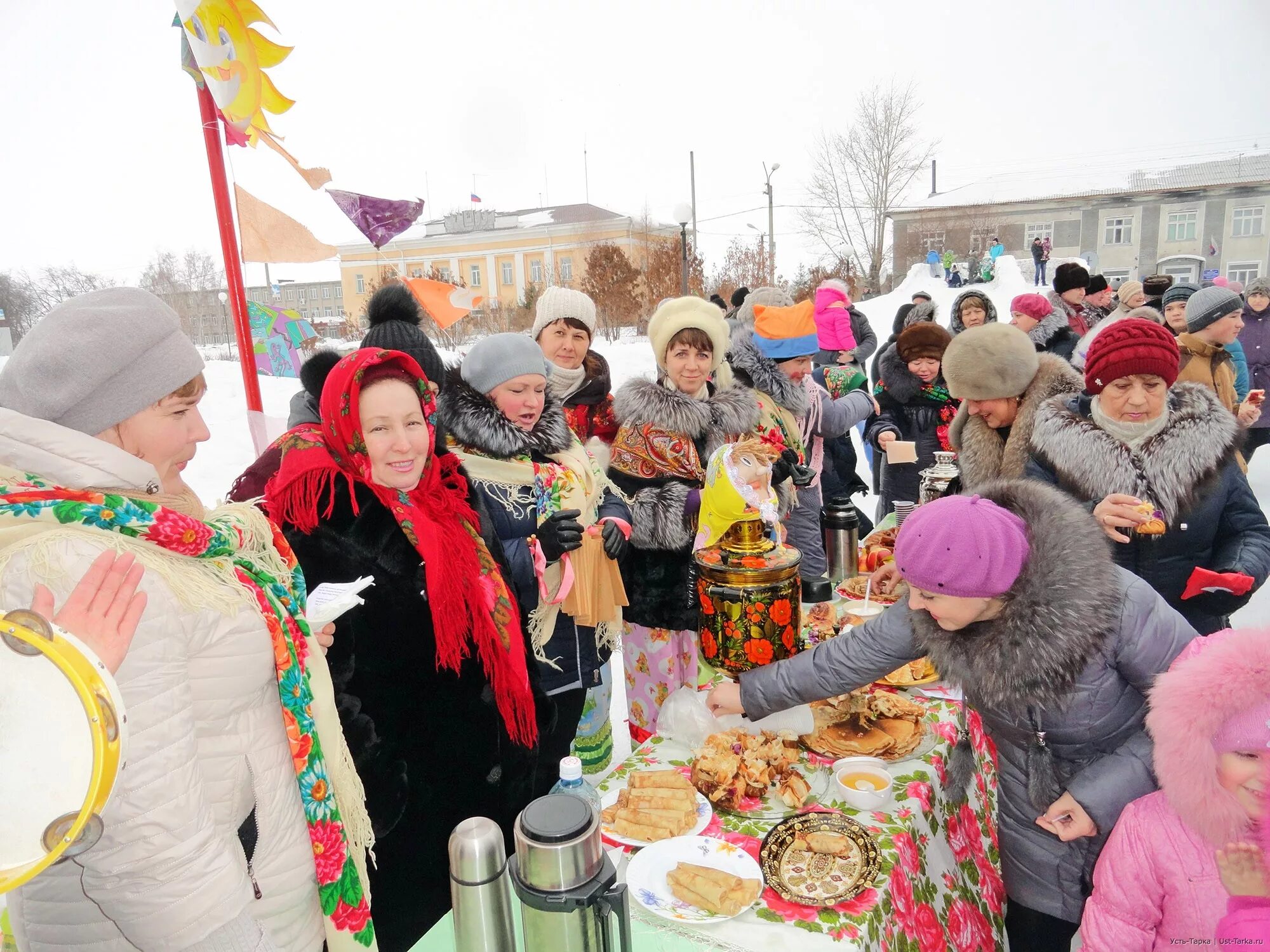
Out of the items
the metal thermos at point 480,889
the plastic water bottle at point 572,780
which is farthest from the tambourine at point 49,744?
the plastic water bottle at point 572,780

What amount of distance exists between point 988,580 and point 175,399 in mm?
1708

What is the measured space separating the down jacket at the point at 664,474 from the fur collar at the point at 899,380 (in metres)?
1.73

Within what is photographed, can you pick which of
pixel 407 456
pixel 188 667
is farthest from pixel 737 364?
pixel 188 667

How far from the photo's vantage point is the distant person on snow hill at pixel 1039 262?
24531mm

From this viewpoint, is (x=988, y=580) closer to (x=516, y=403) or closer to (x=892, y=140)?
(x=516, y=403)

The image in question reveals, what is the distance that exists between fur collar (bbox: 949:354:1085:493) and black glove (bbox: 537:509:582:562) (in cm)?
167

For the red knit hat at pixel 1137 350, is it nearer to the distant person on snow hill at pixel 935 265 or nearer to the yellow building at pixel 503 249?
the yellow building at pixel 503 249

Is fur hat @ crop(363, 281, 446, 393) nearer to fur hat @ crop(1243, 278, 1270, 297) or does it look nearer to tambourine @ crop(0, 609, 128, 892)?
tambourine @ crop(0, 609, 128, 892)

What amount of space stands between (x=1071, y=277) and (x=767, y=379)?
5412 mm

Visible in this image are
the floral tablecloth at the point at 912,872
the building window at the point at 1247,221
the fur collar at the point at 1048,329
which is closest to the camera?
the floral tablecloth at the point at 912,872

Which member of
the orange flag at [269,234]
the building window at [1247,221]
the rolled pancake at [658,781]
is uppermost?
the building window at [1247,221]

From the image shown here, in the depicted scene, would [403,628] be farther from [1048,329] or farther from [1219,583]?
[1048,329]

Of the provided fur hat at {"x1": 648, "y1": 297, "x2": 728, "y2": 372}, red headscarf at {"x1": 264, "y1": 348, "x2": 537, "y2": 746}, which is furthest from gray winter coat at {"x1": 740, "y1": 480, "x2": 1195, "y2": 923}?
fur hat at {"x1": 648, "y1": 297, "x2": 728, "y2": 372}

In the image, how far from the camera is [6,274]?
29.0 ft
